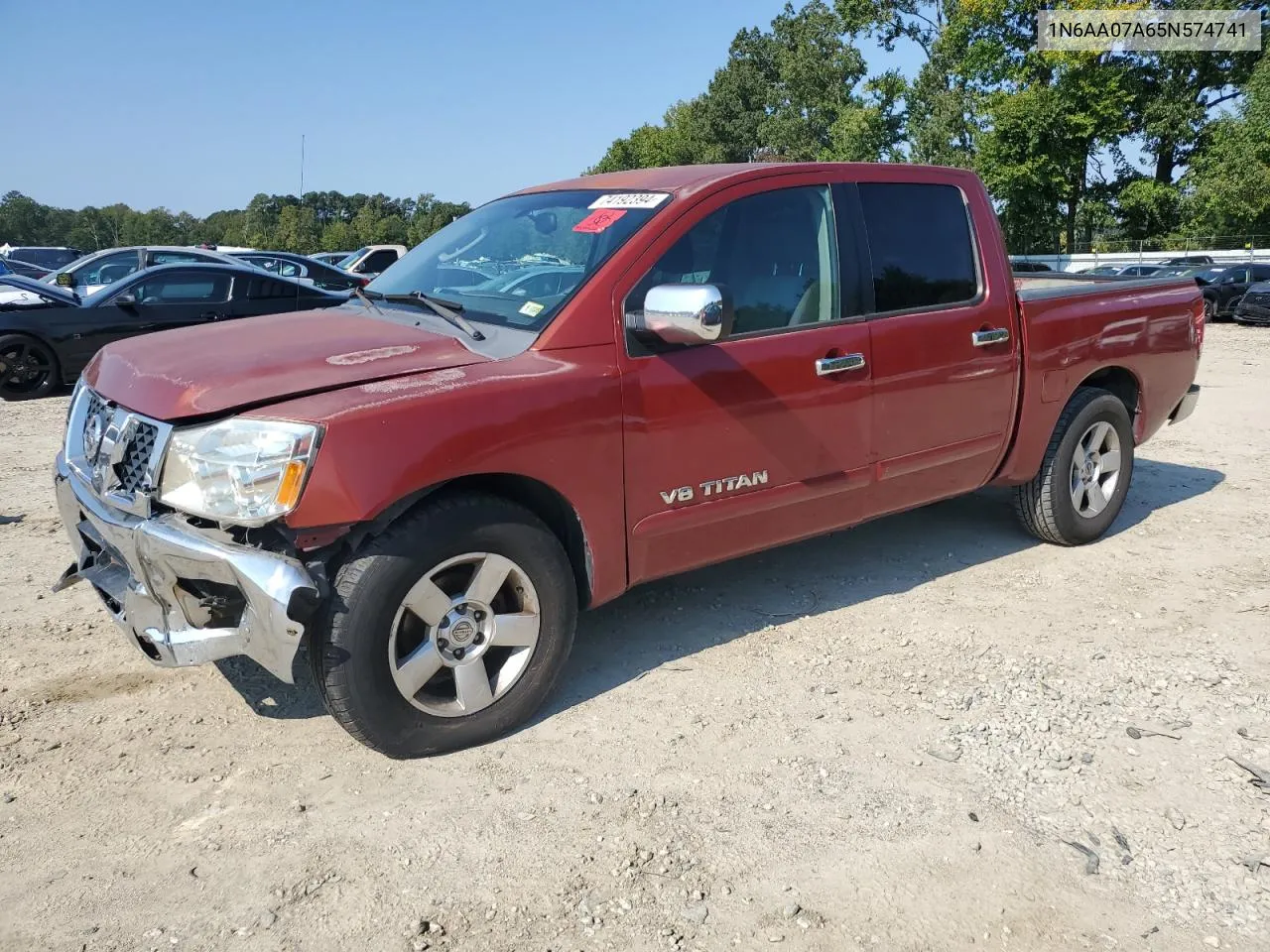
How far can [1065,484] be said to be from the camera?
5242 mm

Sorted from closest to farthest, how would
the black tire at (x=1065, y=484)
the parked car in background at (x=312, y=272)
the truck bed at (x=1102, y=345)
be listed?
the truck bed at (x=1102, y=345)
the black tire at (x=1065, y=484)
the parked car in background at (x=312, y=272)

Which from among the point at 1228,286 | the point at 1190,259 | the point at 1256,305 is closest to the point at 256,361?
the point at 1256,305

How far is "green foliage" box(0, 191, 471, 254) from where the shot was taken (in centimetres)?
8106

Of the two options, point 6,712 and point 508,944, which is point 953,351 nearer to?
point 508,944

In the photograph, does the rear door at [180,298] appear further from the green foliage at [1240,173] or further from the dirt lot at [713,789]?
the green foliage at [1240,173]

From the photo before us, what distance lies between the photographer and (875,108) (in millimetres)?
45750

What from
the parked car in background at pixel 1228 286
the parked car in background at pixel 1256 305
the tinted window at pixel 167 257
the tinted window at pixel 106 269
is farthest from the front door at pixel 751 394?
the parked car in background at pixel 1228 286

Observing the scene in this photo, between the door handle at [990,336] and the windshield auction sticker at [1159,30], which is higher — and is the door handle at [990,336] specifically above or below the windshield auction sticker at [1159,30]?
below

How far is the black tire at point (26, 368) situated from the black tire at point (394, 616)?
9221mm

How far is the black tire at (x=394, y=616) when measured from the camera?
9.73ft

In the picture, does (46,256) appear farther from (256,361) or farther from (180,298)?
(256,361)

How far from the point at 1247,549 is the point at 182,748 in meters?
5.18

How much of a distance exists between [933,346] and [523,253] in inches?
71.3

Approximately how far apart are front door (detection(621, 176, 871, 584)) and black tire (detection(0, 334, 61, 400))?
9.28 meters
